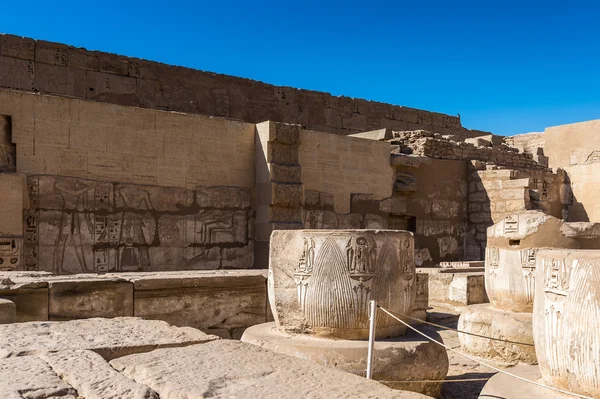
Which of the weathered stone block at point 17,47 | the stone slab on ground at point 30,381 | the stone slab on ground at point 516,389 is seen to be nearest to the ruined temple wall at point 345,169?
the weathered stone block at point 17,47

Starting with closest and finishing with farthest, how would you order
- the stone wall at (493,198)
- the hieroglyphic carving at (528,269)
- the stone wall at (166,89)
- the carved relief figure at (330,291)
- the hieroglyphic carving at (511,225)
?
1. the carved relief figure at (330,291)
2. the hieroglyphic carving at (528,269)
3. the hieroglyphic carving at (511,225)
4. the stone wall at (166,89)
5. the stone wall at (493,198)

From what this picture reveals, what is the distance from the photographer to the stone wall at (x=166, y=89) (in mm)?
10570

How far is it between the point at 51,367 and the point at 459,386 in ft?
11.5

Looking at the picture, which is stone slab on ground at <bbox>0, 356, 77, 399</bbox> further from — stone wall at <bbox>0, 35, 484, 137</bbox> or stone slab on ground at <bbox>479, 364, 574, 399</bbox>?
stone wall at <bbox>0, 35, 484, 137</bbox>

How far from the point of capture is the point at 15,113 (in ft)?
23.5

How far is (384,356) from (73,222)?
4.87 m

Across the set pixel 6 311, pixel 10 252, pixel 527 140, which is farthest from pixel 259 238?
pixel 527 140

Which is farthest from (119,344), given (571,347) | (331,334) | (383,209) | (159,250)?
(383,209)

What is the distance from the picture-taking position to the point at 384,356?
421cm

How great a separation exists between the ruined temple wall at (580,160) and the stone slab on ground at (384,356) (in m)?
9.86

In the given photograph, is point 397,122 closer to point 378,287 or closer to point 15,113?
point 15,113

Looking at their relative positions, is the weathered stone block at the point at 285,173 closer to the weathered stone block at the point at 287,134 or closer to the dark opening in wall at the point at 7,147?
the weathered stone block at the point at 287,134

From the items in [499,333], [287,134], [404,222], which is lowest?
[499,333]

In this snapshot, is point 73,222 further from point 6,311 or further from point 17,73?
point 17,73
